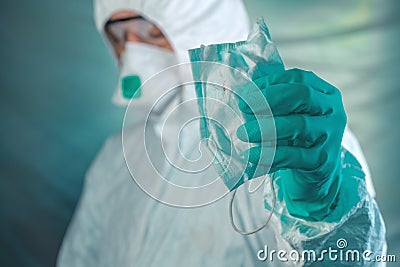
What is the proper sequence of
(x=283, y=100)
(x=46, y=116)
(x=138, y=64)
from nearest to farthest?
(x=283, y=100)
(x=138, y=64)
(x=46, y=116)

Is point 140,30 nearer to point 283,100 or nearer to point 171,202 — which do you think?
point 171,202

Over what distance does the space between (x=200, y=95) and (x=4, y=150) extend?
1.09 metres

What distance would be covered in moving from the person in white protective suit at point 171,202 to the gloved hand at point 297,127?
3.4 inches

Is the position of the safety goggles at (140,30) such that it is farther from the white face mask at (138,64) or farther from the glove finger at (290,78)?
the glove finger at (290,78)

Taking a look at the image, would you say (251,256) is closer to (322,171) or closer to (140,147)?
(322,171)

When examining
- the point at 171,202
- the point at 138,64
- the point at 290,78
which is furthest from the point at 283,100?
the point at 138,64

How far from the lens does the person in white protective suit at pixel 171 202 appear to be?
0.75 metres

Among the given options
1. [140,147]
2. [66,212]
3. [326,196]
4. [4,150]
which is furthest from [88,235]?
[326,196]

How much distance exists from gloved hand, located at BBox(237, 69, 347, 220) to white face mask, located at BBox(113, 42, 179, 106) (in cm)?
58

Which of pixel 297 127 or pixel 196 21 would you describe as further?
pixel 196 21

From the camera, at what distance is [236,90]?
25.6 inches

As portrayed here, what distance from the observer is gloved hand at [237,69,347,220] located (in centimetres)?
64

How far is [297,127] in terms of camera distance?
64cm

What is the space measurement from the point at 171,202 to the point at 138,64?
33 centimetres
